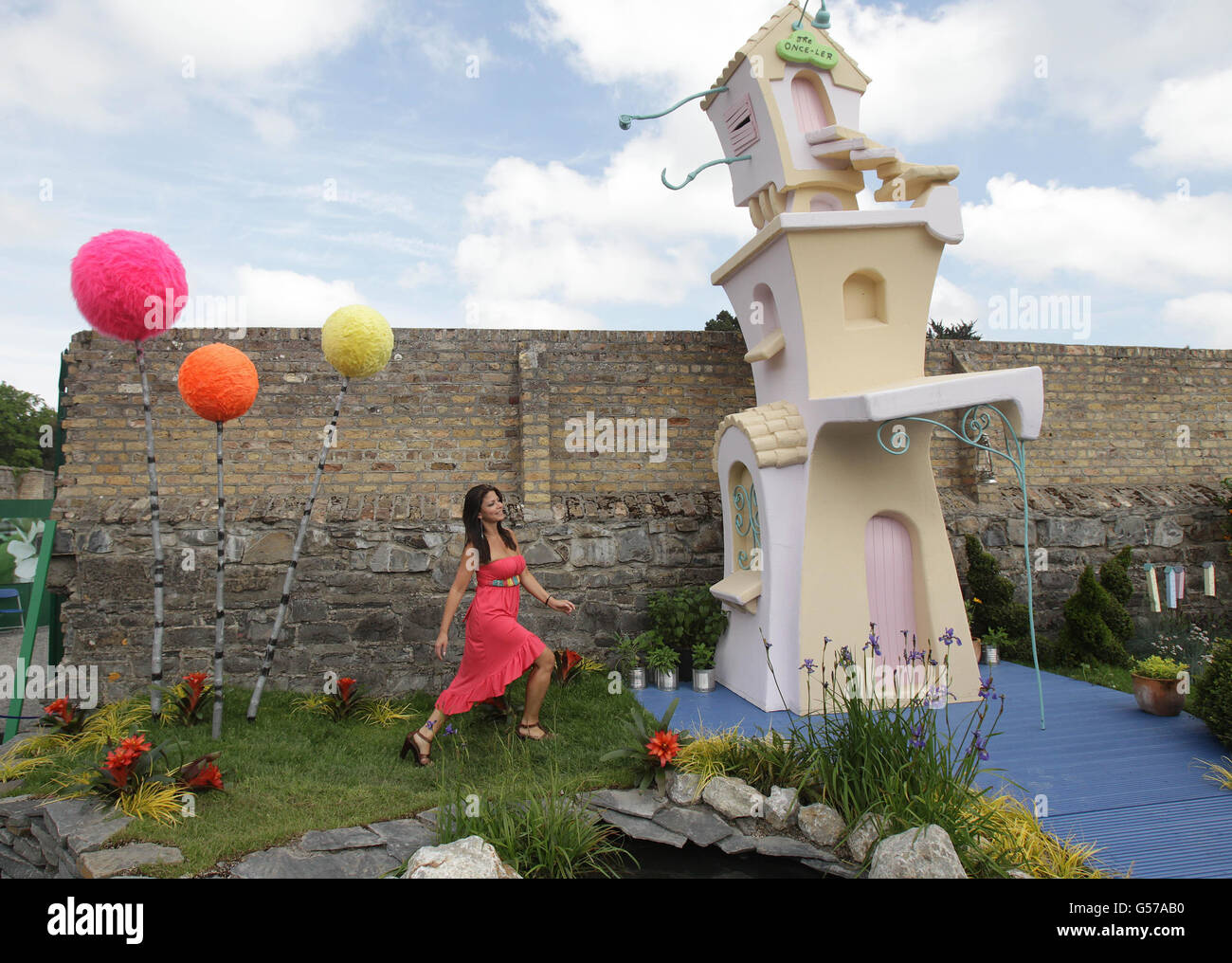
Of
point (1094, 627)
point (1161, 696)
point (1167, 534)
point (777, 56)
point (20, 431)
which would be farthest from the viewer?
point (20, 431)

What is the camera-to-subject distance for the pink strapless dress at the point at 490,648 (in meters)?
5.25

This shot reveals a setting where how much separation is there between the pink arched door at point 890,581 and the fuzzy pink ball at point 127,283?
18.0 feet

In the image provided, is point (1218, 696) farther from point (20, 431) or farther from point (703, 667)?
point (20, 431)

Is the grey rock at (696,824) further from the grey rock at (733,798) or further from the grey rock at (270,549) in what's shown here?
the grey rock at (270,549)

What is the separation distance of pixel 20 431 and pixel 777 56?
3164 cm

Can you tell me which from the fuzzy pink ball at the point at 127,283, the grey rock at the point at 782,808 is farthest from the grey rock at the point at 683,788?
the fuzzy pink ball at the point at 127,283

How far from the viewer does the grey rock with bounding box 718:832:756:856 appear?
3.83 meters

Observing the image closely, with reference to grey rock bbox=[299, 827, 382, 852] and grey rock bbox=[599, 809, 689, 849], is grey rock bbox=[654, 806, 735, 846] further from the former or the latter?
grey rock bbox=[299, 827, 382, 852]

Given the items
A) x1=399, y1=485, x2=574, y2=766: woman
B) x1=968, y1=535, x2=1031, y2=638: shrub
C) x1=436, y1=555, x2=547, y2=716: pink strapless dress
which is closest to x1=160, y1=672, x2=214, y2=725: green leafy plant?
x1=399, y1=485, x2=574, y2=766: woman

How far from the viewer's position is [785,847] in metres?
3.79

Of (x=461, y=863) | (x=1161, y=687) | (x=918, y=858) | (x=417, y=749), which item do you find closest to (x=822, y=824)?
(x=918, y=858)

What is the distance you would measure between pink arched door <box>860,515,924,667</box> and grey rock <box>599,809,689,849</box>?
9.95 ft

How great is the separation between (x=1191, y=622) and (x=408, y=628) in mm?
8270

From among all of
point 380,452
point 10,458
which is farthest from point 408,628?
point 10,458
